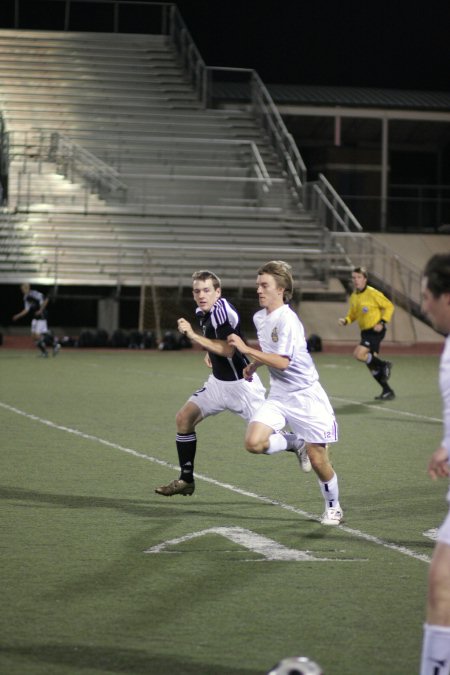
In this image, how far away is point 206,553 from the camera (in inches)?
287

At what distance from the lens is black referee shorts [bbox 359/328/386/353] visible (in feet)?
57.7

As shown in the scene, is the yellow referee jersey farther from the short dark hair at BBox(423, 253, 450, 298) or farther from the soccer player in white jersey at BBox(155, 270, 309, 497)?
the short dark hair at BBox(423, 253, 450, 298)

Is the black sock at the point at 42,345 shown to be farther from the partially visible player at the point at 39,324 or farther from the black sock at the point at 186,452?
the black sock at the point at 186,452

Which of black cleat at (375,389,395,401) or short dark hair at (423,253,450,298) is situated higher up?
short dark hair at (423,253,450,298)

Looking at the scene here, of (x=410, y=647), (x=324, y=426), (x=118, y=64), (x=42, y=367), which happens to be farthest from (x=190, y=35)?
(x=410, y=647)

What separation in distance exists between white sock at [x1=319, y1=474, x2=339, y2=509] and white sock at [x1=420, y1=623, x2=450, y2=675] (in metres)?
3.90

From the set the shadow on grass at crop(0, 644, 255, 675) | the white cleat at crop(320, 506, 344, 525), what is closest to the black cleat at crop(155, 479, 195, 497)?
the white cleat at crop(320, 506, 344, 525)

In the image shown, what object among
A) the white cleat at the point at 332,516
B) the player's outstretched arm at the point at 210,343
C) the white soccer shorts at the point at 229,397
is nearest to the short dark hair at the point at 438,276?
the white cleat at the point at 332,516

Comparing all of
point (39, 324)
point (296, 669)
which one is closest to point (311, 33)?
point (39, 324)

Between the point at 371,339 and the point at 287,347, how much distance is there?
9.58 meters

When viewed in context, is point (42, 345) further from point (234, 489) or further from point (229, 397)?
point (229, 397)

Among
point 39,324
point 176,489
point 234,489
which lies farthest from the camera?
point 39,324

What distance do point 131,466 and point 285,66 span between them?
99.7ft

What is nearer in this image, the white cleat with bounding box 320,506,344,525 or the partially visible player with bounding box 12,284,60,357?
A: the white cleat with bounding box 320,506,344,525
